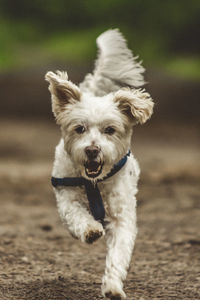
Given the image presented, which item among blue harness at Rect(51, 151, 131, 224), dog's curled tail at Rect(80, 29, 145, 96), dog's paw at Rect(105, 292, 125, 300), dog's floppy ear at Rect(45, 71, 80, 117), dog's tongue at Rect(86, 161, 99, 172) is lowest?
dog's paw at Rect(105, 292, 125, 300)

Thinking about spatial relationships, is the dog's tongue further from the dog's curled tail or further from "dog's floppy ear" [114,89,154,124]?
the dog's curled tail

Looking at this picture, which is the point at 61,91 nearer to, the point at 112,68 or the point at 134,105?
the point at 134,105

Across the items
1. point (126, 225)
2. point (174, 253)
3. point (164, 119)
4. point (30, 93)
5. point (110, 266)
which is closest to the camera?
point (110, 266)

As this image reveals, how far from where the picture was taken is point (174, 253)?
737 cm

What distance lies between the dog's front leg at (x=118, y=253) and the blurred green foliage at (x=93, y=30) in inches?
1015

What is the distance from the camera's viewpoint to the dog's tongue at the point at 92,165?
4.78 metres

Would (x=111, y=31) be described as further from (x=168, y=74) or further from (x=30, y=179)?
(x=168, y=74)

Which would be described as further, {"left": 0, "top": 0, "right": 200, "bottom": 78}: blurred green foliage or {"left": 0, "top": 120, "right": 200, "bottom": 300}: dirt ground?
{"left": 0, "top": 0, "right": 200, "bottom": 78}: blurred green foliage

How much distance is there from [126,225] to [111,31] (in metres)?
2.63

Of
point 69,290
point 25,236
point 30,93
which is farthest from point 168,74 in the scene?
point 69,290

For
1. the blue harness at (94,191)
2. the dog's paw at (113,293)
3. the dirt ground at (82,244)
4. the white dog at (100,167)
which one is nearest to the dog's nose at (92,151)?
the white dog at (100,167)

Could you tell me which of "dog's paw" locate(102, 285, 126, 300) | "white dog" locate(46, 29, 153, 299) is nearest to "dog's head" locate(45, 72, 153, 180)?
"white dog" locate(46, 29, 153, 299)

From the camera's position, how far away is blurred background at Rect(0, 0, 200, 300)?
630cm

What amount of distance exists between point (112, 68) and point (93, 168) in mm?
2031
